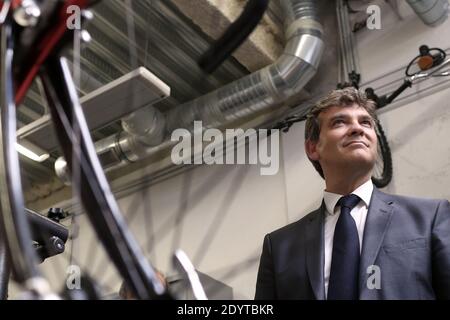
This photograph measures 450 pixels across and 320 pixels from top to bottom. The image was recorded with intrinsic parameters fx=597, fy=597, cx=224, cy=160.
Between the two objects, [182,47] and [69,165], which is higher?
[182,47]

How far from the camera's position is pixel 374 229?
1.18 m

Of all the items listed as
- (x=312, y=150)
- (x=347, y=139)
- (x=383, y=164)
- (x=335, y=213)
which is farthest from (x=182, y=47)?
(x=335, y=213)

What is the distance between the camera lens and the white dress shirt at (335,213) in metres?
1.25

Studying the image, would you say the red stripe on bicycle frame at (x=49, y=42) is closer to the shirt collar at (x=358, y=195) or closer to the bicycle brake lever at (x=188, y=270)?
the bicycle brake lever at (x=188, y=270)

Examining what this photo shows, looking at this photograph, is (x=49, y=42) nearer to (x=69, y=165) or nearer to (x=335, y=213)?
(x=69, y=165)

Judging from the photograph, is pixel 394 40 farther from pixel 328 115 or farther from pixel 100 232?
pixel 100 232

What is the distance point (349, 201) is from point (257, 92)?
5.46 feet

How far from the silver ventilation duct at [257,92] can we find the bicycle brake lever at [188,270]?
7.68 ft

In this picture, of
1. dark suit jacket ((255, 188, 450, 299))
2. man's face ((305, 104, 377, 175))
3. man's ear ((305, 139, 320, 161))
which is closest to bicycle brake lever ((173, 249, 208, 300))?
dark suit jacket ((255, 188, 450, 299))

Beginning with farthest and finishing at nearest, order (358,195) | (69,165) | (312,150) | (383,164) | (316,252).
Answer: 1. (383,164)
2. (312,150)
3. (358,195)
4. (316,252)
5. (69,165)

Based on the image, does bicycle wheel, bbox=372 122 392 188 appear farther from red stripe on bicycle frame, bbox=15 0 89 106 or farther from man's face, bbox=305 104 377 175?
red stripe on bicycle frame, bbox=15 0 89 106

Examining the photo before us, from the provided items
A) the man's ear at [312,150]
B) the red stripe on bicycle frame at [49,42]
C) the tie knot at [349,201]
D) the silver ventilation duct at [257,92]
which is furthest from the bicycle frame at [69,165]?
the silver ventilation duct at [257,92]

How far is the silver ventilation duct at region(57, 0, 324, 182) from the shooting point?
2.88 m

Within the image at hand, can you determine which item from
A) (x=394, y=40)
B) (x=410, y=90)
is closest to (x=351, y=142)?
(x=410, y=90)
